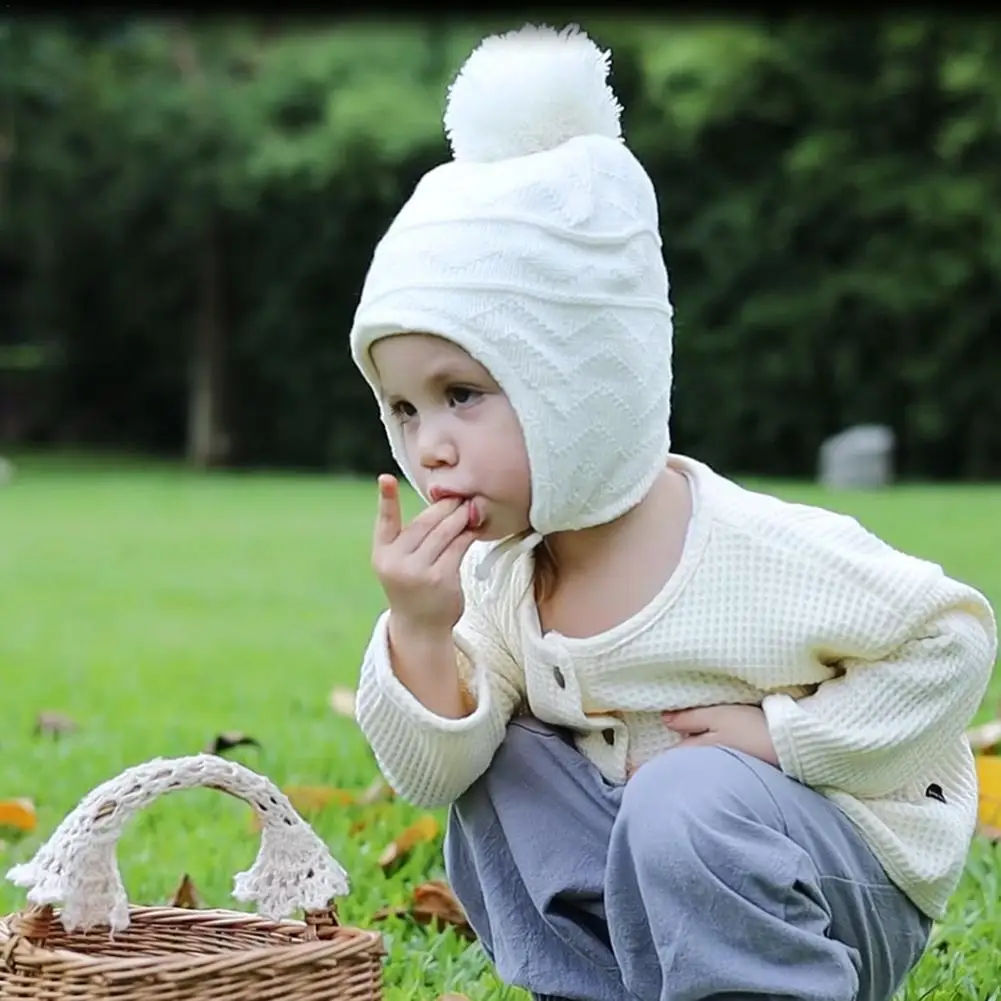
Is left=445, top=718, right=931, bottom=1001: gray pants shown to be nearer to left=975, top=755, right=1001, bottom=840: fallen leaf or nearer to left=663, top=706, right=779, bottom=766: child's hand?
left=663, top=706, right=779, bottom=766: child's hand

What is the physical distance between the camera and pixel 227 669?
400 cm

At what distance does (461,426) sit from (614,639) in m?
0.24

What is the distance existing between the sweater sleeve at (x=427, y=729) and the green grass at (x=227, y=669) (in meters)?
0.33

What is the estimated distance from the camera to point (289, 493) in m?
10.6

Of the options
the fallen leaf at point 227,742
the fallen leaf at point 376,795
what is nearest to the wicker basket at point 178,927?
the fallen leaf at point 376,795

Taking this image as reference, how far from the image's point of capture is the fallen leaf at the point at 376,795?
262 cm

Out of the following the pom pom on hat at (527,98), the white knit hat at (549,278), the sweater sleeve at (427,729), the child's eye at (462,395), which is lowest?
the sweater sleeve at (427,729)

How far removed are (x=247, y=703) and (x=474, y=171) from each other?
2071 mm

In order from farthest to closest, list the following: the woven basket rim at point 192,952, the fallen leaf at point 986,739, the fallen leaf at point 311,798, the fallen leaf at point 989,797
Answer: the fallen leaf at point 986,739 < the fallen leaf at point 311,798 < the fallen leaf at point 989,797 < the woven basket rim at point 192,952

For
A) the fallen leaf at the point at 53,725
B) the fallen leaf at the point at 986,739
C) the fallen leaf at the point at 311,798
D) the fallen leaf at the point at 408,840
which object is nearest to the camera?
the fallen leaf at the point at 408,840

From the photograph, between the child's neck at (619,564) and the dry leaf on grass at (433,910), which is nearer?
the child's neck at (619,564)

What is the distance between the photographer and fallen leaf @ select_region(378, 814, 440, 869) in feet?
7.62

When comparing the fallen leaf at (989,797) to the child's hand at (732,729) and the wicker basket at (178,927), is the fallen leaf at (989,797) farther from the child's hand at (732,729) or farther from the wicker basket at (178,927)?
the wicker basket at (178,927)

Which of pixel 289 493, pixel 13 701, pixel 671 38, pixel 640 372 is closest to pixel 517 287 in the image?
pixel 640 372
